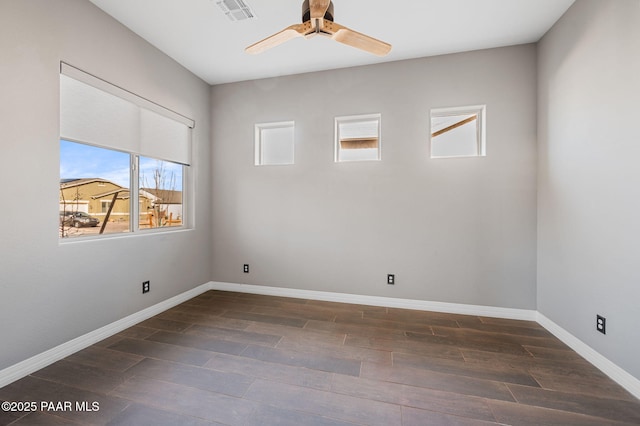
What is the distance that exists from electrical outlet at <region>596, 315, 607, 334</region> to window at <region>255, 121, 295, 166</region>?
10.6ft

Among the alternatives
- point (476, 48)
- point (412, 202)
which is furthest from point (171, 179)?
point (476, 48)

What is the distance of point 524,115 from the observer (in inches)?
111

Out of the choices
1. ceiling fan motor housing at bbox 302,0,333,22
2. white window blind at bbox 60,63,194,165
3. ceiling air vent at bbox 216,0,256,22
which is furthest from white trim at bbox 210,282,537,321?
ceiling air vent at bbox 216,0,256,22

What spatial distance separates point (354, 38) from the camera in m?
1.84

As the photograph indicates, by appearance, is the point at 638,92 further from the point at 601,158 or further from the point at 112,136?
the point at 112,136

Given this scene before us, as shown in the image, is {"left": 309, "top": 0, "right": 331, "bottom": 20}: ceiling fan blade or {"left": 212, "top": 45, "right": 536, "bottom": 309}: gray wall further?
{"left": 212, "top": 45, "right": 536, "bottom": 309}: gray wall

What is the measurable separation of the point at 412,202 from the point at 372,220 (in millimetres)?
504

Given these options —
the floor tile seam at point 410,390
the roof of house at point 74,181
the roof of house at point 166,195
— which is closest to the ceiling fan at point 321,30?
the roof of house at point 74,181

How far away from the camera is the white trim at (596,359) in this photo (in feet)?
5.61

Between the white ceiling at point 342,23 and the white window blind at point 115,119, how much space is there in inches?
26.8

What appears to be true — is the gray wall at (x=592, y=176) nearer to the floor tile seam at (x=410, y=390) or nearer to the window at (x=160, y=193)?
the floor tile seam at (x=410, y=390)

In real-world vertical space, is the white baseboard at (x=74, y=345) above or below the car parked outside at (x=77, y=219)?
below

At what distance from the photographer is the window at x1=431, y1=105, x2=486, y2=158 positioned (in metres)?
3.03

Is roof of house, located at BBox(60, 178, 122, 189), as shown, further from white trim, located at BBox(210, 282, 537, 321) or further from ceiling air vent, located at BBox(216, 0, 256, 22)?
white trim, located at BBox(210, 282, 537, 321)
